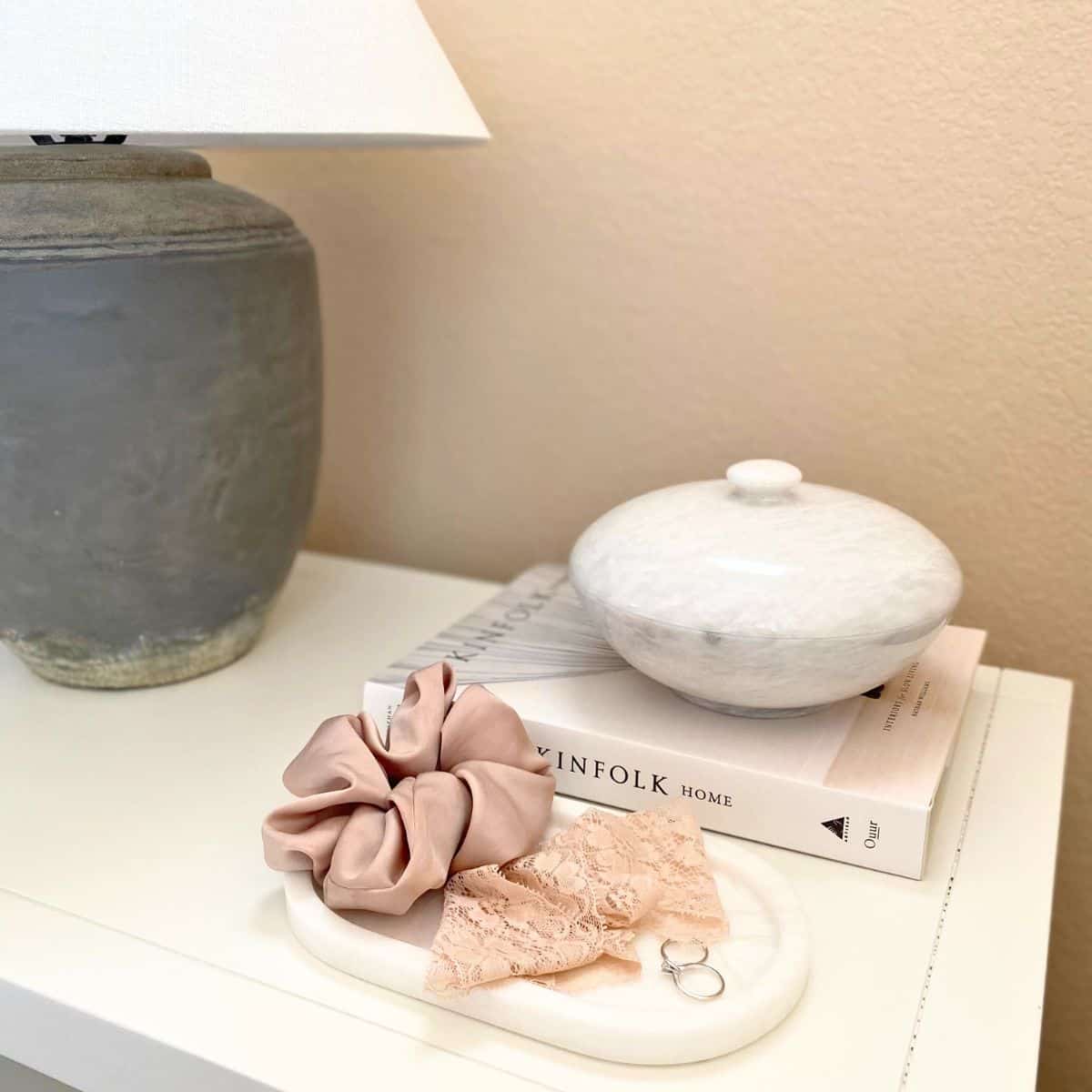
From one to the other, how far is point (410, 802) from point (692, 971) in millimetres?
127

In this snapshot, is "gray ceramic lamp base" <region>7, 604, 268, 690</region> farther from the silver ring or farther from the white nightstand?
the silver ring

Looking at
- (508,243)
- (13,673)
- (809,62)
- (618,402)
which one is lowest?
(13,673)

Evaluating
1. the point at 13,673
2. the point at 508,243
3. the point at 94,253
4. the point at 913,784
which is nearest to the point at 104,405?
the point at 94,253

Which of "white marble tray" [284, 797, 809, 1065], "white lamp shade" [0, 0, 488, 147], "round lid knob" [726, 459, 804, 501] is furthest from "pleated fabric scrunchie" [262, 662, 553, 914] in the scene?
"white lamp shade" [0, 0, 488, 147]

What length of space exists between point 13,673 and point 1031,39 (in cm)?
73

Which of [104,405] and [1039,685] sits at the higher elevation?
[104,405]

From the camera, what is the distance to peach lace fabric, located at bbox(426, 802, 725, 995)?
392 millimetres

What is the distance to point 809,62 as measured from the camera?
0.66 m

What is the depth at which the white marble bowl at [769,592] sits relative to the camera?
1.55 feet

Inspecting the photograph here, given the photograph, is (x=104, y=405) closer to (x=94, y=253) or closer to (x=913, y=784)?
(x=94, y=253)

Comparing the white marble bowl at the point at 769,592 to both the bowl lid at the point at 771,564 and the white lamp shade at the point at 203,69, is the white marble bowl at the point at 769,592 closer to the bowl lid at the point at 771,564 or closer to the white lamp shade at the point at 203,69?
the bowl lid at the point at 771,564

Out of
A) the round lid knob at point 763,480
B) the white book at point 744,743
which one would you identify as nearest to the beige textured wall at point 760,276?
the white book at point 744,743

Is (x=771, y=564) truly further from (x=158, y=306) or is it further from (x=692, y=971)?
(x=158, y=306)

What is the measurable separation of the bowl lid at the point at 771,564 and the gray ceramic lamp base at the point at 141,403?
0.22m
